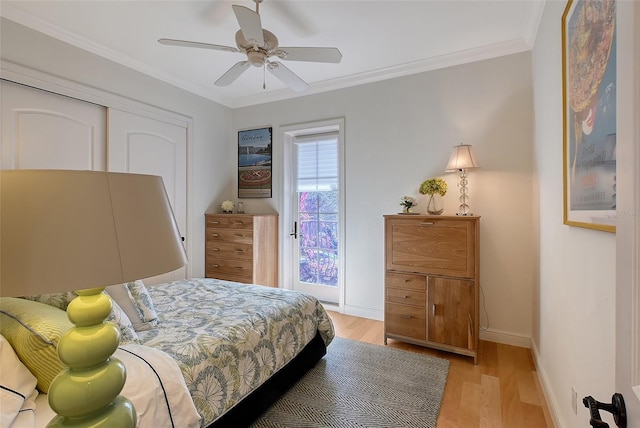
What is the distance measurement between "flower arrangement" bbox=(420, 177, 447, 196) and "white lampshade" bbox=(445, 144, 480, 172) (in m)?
0.16

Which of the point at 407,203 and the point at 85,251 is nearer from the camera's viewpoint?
the point at 85,251

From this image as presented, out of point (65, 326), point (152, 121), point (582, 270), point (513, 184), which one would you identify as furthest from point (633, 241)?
point (152, 121)

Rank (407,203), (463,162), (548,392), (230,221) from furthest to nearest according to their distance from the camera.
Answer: (230,221) → (407,203) → (463,162) → (548,392)

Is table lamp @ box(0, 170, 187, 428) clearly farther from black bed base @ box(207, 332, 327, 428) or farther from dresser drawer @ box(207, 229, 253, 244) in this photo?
dresser drawer @ box(207, 229, 253, 244)

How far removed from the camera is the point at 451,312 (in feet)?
7.79

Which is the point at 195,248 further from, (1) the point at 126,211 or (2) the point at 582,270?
(2) the point at 582,270

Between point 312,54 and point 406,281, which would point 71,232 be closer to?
point 312,54

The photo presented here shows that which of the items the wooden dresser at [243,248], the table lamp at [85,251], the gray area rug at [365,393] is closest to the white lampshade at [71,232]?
the table lamp at [85,251]

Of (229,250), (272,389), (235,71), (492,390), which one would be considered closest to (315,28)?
(235,71)

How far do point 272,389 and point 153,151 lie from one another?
2709mm

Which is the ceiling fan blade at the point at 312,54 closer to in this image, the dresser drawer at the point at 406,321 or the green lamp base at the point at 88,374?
the green lamp base at the point at 88,374

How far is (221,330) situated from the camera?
1.58 meters

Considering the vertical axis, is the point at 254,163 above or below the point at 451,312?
above

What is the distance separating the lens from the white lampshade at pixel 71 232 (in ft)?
1.78
